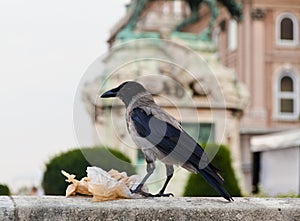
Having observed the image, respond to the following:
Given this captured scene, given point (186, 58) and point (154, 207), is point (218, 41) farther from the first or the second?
point (154, 207)

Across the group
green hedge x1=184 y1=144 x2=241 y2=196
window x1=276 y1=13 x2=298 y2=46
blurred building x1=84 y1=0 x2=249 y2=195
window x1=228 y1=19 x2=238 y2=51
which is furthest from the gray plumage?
A: window x1=276 y1=13 x2=298 y2=46

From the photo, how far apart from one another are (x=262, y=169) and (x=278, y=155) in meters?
0.91

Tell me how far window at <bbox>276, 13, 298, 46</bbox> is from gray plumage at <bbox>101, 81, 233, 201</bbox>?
4483 cm

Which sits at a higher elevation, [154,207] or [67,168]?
[154,207]

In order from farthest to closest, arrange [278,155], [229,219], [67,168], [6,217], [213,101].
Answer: [278,155] → [213,101] → [67,168] → [229,219] → [6,217]

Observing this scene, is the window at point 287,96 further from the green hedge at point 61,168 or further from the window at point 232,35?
the green hedge at point 61,168

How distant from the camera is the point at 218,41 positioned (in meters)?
50.7

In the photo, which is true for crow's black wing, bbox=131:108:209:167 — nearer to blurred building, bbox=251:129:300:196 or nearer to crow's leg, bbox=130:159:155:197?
crow's leg, bbox=130:159:155:197

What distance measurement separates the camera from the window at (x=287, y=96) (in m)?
47.1

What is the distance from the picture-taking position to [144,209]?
3914mm

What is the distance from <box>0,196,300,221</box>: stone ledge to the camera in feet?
12.5

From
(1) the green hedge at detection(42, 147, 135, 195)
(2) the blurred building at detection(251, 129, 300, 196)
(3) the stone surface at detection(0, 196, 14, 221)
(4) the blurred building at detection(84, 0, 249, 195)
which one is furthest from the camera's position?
(2) the blurred building at detection(251, 129, 300, 196)

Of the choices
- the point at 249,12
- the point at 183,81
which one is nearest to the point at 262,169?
the point at 183,81

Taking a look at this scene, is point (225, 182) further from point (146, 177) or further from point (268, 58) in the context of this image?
point (268, 58)
